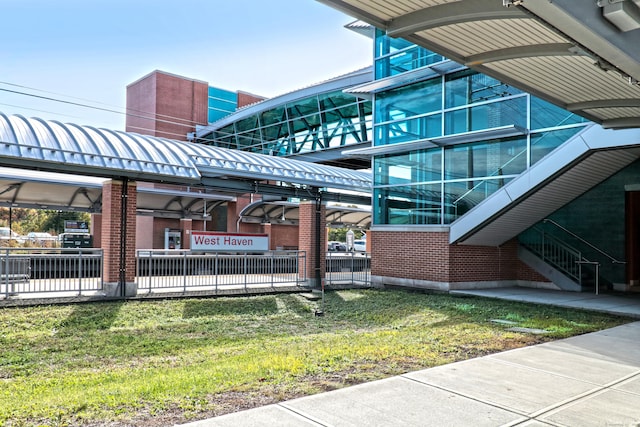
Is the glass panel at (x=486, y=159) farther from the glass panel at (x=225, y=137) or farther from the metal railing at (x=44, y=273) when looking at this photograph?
the glass panel at (x=225, y=137)

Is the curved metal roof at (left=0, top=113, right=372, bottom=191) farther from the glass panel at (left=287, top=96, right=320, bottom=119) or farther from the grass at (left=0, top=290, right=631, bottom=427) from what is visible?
the glass panel at (left=287, top=96, right=320, bottom=119)

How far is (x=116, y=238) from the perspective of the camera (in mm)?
13797

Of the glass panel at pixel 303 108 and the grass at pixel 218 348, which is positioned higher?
the glass panel at pixel 303 108

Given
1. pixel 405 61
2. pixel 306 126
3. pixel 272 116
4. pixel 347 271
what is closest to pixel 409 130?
pixel 405 61

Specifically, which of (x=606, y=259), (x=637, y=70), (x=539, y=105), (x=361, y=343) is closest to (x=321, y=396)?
(x=361, y=343)

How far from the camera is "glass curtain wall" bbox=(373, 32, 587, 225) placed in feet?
47.5

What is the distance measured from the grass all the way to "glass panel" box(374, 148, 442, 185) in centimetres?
478

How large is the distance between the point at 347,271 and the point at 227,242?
6.14m

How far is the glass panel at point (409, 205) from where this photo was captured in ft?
56.0

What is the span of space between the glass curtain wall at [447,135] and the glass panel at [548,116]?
25 mm

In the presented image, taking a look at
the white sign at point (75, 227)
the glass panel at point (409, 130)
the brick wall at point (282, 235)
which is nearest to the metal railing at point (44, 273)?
the glass panel at point (409, 130)

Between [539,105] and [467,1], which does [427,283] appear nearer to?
[539,105]

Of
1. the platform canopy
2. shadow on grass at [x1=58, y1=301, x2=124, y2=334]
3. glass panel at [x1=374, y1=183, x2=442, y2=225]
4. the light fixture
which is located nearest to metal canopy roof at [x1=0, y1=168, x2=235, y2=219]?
the platform canopy

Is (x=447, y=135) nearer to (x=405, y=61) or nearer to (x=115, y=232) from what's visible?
(x=405, y=61)
